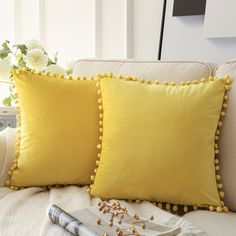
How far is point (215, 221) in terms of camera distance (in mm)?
1259

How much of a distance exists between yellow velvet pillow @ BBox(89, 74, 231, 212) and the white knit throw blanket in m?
0.07

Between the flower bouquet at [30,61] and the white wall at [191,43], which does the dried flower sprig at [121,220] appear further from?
the white wall at [191,43]

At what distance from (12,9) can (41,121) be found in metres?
1.28

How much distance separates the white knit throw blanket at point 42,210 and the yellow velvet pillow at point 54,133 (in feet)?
0.18

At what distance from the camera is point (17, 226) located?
119 cm

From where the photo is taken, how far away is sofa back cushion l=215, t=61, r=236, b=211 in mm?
1388

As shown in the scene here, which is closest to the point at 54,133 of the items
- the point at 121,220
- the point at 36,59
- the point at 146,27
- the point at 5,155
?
the point at 5,155

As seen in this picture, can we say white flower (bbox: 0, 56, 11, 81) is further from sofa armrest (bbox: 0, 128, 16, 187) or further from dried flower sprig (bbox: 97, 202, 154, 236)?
dried flower sprig (bbox: 97, 202, 154, 236)

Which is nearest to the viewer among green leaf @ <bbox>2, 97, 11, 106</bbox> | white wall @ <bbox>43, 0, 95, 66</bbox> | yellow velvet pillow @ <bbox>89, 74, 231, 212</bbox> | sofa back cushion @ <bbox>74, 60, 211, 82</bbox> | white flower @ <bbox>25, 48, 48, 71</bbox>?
yellow velvet pillow @ <bbox>89, 74, 231, 212</bbox>

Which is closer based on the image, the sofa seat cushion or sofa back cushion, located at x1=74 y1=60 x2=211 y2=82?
the sofa seat cushion

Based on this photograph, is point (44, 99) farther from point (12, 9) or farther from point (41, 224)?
point (12, 9)

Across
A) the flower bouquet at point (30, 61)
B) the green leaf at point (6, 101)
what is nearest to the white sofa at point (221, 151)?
the flower bouquet at point (30, 61)

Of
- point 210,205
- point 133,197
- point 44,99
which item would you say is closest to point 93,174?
point 133,197

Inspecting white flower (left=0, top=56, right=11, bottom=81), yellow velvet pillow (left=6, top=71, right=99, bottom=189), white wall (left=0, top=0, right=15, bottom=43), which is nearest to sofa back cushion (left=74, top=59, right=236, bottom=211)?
yellow velvet pillow (left=6, top=71, right=99, bottom=189)
